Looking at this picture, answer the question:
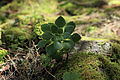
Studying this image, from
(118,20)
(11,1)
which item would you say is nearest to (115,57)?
(118,20)

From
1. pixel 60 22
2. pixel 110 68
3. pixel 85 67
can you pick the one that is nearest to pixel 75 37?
pixel 60 22

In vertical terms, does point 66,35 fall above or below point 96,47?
above

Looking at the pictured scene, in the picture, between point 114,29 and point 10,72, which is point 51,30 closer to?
point 10,72

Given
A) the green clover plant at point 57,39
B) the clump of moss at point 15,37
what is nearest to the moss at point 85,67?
the green clover plant at point 57,39

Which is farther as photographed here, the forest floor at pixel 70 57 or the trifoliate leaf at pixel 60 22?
the trifoliate leaf at pixel 60 22

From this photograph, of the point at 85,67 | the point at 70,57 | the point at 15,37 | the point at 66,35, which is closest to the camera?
the point at 85,67

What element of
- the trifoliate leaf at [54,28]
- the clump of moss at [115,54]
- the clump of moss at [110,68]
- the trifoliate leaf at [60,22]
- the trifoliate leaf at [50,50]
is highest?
the trifoliate leaf at [60,22]

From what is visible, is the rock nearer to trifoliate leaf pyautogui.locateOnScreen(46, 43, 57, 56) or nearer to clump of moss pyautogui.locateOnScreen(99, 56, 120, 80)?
clump of moss pyautogui.locateOnScreen(99, 56, 120, 80)

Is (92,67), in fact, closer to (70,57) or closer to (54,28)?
(70,57)

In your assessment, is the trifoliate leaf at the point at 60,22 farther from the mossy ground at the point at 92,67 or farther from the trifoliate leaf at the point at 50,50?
the mossy ground at the point at 92,67
